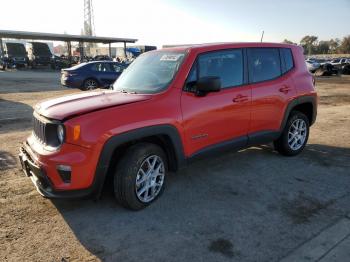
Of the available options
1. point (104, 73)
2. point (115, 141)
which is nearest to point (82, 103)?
point (115, 141)

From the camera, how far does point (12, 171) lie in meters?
5.30

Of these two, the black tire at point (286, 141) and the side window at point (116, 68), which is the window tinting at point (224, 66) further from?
the side window at point (116, 68)

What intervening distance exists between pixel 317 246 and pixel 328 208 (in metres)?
0.93

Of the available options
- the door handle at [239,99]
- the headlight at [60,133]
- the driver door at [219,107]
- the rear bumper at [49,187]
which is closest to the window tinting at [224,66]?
the driver door at [219,107]

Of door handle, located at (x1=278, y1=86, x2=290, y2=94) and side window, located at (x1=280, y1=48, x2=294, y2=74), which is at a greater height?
side window, located at (x1=280, y1=48, x2=294, y2=74)

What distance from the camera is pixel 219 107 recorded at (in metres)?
4.65

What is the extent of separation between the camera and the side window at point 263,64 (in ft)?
17.1

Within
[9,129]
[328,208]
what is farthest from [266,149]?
[9,129]

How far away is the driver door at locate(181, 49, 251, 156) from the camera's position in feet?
14.4

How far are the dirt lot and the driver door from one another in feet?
2.06

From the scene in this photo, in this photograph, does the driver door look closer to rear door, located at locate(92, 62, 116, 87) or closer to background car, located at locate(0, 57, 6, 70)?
rear door, located at locate(92, 62, 116, 87)

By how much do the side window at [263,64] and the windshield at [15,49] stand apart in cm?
3903

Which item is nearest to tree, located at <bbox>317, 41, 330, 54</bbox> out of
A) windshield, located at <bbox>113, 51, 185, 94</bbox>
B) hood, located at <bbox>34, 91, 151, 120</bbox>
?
windshield, located at <bbox>113, 51, 185, 94</bbox>

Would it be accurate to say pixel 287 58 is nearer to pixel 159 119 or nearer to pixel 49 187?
pixel 159 119
